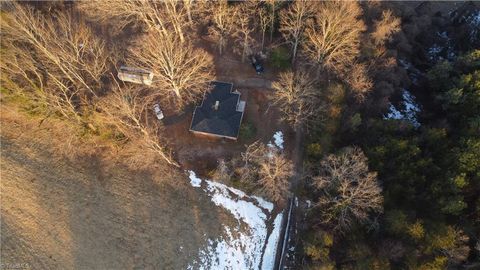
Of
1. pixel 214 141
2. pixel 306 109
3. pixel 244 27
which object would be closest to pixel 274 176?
pixel 214 141

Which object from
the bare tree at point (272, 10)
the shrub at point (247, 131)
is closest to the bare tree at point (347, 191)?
the shrub at point (247, 131)

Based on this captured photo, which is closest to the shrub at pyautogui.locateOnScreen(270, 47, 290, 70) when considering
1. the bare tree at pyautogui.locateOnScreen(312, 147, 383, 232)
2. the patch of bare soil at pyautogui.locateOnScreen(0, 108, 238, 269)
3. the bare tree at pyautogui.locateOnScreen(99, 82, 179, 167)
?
the bare tree at pyautogui.locateOnScreen(312, 147, 383, 232)

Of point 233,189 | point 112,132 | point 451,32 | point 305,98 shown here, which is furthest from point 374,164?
point 451,32

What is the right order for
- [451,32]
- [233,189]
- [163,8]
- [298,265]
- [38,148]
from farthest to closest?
[451,32], [163,8], [38,148], [233,189], [298,265]

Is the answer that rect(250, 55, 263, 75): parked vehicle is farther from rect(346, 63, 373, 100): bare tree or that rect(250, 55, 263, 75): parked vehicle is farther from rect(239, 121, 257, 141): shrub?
rect(346, 63, 373, 100): bare tree

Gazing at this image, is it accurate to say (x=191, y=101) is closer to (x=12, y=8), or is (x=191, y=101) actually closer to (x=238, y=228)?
(x=238, y=228)

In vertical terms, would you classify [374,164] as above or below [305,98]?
below

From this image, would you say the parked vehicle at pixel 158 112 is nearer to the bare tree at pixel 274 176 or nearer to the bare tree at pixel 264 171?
the bare tree at pixel 264 171

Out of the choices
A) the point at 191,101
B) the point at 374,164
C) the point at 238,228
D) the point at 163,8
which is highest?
the point at 163,8
